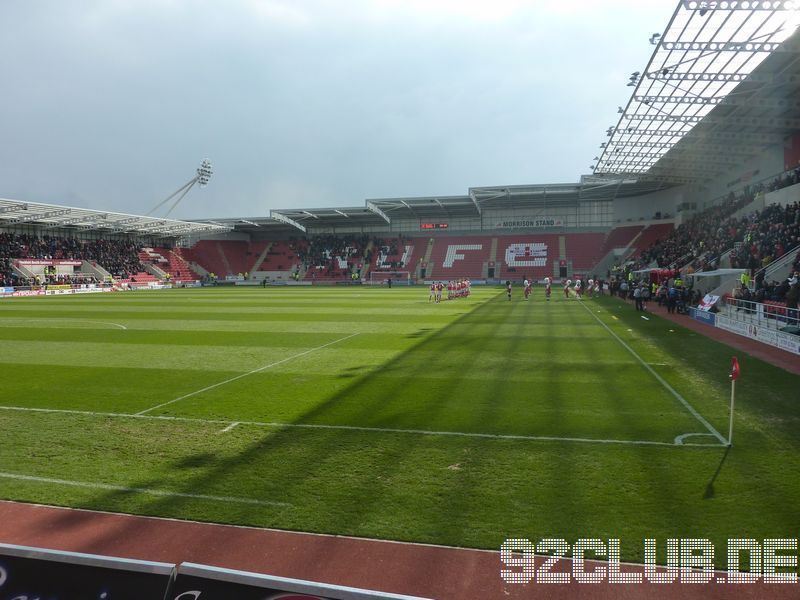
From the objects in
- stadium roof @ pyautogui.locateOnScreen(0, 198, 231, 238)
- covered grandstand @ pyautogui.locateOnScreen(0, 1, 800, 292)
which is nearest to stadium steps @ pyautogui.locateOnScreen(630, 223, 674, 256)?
covered grandstand @ pyautogui.locateOnScreen(0, 1, 800, 292)

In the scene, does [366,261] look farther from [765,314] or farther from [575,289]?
[765,314]

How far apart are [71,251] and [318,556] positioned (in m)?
64.9

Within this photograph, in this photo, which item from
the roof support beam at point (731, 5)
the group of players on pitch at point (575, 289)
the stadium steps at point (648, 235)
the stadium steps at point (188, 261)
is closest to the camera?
the roof support beam at point (731, 5)

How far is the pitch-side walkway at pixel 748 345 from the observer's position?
13759mm

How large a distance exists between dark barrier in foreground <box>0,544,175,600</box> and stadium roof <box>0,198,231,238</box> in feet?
163

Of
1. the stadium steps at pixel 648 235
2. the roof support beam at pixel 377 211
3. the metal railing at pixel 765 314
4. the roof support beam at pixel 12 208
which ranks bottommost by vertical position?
the metal railing at pixel 765 314

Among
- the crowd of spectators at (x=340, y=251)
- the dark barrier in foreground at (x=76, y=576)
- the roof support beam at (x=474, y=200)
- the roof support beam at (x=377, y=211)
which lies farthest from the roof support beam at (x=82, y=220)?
the dark barrier in foreground at (x=76, y=576)

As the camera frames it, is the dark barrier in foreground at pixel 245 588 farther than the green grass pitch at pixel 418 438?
No

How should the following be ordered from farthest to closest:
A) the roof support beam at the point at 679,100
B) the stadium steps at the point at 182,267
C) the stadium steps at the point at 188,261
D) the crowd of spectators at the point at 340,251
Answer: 1. the stadium steps at the point at 188,261
2. the crowd of spectators at the point at 340,251
3. the stadium steps at the point at 182,267
4. the roof support beam at the point at 679,100

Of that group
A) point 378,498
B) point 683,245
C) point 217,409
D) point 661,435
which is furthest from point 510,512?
point 683,245

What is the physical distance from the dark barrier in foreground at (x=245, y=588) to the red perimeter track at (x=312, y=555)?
1.99 meters

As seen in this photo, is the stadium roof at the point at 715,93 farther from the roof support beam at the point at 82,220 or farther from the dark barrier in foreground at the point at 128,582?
the roof support beam at the point at 82,220

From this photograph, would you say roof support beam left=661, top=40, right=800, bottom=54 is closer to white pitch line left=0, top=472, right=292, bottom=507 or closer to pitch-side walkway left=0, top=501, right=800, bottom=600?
pitch-side walkway left=0, top=501, right=800, bottom=600

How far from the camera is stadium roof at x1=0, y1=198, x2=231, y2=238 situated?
46.1 m
